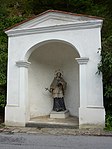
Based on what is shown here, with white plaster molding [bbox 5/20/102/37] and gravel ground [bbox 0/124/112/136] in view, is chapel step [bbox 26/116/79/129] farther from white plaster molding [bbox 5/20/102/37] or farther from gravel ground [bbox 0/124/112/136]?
white plaster molding [bbox 5/20/102/37]

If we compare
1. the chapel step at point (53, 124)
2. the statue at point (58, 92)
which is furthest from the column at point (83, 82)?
the statue at point (58, 92)

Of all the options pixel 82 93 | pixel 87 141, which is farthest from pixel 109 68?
pixel 87 141

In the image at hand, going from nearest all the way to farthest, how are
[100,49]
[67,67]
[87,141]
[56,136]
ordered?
[87,141] < [56,136] < [100,49] < [67,67]

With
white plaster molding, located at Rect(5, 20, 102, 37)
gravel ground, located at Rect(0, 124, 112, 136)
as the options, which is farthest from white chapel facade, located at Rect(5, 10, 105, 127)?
gravel ground, located at Rect(0, 124, 112, 136)

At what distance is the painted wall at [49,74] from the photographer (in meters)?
8.54

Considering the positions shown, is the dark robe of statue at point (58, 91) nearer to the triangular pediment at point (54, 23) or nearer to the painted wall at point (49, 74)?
the painted wall at point (49, 74)

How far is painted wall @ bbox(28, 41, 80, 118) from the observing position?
8.54 meters

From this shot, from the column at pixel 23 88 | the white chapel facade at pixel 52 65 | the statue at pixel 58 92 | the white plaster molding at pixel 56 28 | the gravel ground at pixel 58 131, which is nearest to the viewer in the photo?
the gravel ground at pixel 58 131

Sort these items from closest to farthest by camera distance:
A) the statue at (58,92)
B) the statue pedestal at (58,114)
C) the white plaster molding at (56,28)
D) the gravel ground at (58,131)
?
the gravel ground at (58,131)
the white plaster molding at (56,28)
the statue pedestal at (58,114)
the statue at (58,92)

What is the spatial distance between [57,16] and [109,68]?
2.72 meters

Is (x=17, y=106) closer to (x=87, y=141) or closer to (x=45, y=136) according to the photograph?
(x=45, y=136)

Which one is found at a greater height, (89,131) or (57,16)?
(57,16)

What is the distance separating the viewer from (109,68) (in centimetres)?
664

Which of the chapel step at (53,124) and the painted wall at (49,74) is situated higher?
the painted wall at (49,74)
